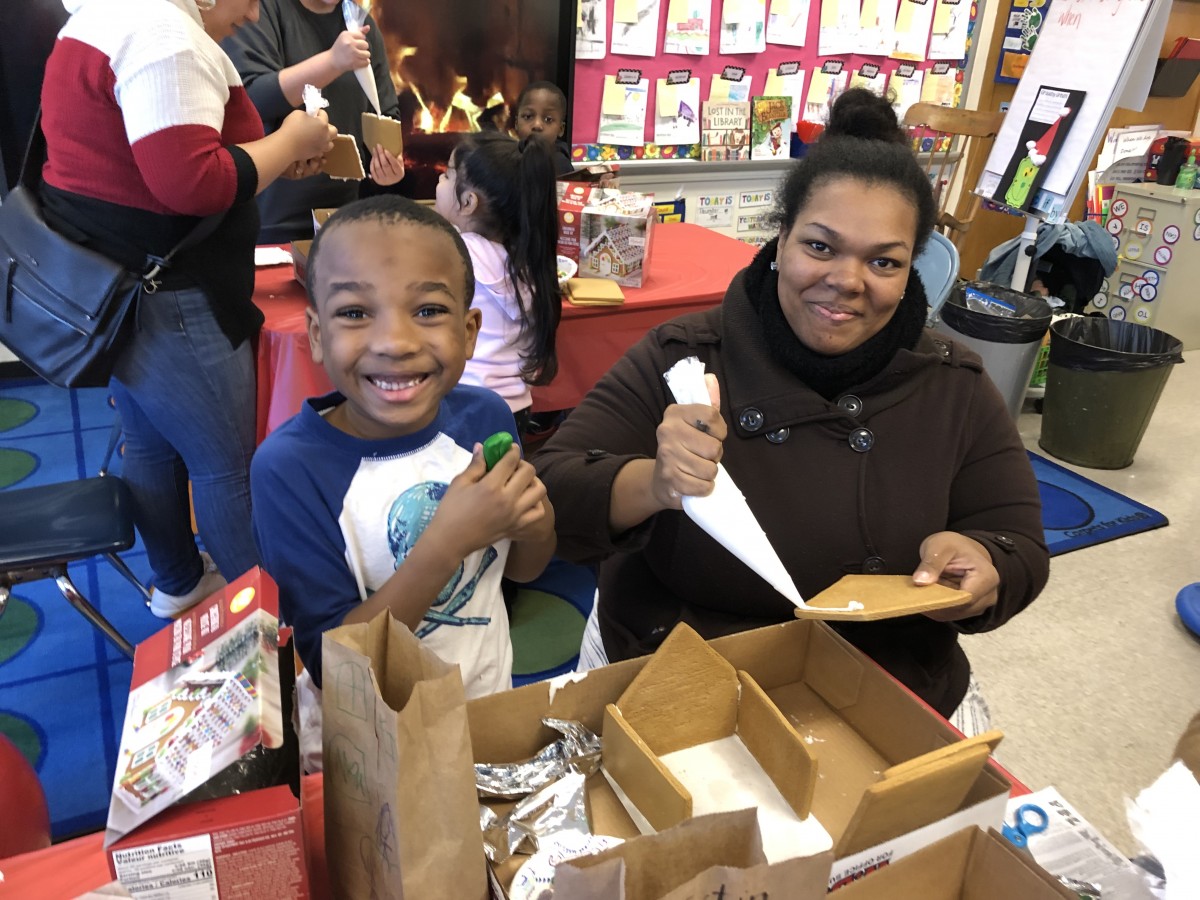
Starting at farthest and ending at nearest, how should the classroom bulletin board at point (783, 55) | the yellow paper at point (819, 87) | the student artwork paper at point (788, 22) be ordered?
1. the yellow paper at point (819, 87)
2. the student artwork paper at point (788, 22)
3. the classroom bulletin board at point (783, 55)

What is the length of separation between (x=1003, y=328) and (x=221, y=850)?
11.2 feet

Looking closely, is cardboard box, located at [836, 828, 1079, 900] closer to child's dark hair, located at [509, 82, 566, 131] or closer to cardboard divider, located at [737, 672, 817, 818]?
cardboard divider, located at [737, 672, 817, 818]

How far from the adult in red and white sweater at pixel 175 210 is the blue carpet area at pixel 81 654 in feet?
0.72

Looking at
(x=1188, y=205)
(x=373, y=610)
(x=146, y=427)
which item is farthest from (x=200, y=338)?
(x=1188, y=205)

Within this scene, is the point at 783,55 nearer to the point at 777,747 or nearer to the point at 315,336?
the point at 315,336

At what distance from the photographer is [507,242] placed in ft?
6.79

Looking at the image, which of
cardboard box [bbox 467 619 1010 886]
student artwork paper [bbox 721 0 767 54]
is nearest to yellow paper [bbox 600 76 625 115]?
student artwork paper [bbox 721 0 767 54]

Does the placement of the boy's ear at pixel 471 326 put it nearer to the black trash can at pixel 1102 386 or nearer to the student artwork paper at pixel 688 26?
the black trash can at pixel 1102 386

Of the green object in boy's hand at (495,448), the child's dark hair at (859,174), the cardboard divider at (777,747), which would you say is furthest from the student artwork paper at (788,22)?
the cardboard divider at (777,747)

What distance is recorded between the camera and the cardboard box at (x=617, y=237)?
7.88 ft

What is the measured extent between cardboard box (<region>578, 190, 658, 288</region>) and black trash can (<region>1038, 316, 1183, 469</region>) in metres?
2.01

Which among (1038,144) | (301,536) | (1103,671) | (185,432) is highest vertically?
(1038,144)

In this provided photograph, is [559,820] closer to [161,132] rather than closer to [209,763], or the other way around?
[209,763]

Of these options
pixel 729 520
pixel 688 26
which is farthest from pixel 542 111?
pixel 729 520
